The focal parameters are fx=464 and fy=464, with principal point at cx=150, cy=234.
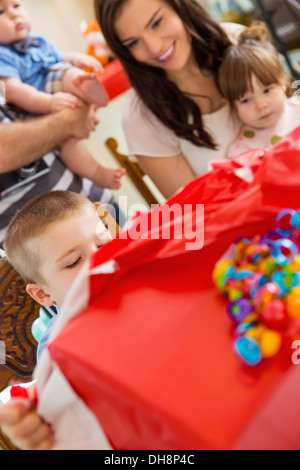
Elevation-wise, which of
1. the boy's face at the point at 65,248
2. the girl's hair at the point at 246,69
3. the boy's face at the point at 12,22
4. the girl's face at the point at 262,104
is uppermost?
the boy's face at the point at 12,22

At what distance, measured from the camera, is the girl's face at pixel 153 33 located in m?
1.10

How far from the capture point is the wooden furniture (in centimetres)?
99

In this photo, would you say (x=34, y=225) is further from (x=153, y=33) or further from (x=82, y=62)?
(x=82, y=62)

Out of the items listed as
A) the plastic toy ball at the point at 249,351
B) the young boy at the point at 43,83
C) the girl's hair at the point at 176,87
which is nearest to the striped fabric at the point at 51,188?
the young boy at the point at 43,83

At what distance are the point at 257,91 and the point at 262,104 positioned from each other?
0.12ft

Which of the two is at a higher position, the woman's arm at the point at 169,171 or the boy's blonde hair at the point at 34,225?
the boy's blonde hair at the point at 34,225

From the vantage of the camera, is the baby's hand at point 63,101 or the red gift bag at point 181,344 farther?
the baby's hand at point 63,101

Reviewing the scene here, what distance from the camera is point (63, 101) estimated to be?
1273 mm

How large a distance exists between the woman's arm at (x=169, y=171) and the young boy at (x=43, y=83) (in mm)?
104

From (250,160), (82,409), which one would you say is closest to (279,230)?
(250,160)

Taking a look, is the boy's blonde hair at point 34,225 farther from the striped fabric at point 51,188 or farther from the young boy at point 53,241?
the striped fabric at point 51,188

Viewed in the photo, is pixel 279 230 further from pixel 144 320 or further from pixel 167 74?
pixel 167 74

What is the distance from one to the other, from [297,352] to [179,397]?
122 millimetres
